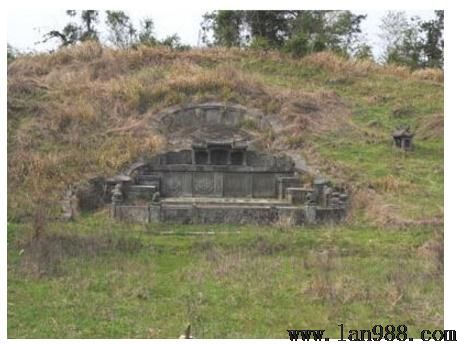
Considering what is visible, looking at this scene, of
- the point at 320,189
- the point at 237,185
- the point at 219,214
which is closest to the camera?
the point at 219,214

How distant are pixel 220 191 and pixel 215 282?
902 cm

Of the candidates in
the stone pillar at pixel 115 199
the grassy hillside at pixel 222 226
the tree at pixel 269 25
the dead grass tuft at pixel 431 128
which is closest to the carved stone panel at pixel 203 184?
the grassy hillside at pixel 222 226

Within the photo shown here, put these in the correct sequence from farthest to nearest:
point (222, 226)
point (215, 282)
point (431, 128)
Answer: point (431, 128) < point (222, 226) < point (215, 282)

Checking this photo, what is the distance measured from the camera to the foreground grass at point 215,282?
29.5 ft

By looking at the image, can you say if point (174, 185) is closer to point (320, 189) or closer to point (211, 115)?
point (320, 189)

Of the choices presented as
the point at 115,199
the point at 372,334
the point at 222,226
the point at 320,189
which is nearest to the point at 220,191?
the point at 320,189

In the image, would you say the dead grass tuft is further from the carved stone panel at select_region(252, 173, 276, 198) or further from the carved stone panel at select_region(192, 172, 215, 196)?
the carved stone panel at select_region(192, 172, 215, 196)

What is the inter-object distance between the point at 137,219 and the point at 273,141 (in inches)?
320

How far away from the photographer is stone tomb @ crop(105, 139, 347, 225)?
16.7 meters

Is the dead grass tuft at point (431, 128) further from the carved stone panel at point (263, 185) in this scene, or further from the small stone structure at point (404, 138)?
the carved stone panel at point (263, 185)

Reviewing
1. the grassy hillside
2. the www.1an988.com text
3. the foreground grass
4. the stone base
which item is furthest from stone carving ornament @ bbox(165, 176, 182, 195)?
the www.1an988.com text

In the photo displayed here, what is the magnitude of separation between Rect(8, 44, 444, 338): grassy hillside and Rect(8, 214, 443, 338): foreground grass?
1.6 inches

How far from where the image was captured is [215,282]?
35.9ft

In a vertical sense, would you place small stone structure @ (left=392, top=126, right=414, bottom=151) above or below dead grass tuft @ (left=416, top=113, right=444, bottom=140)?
below
